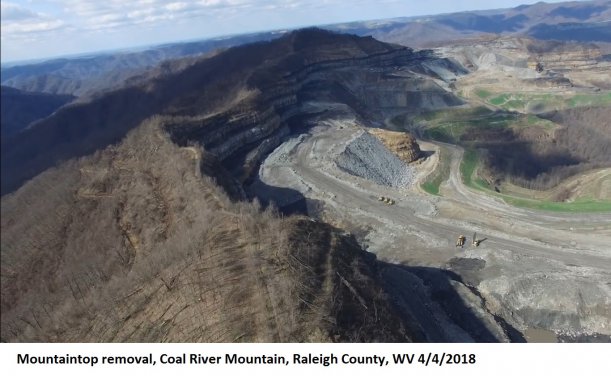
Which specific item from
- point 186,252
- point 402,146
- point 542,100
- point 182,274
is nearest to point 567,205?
point 402,146

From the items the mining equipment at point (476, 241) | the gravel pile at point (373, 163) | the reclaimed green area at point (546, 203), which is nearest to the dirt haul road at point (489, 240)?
the mining equipment at point (476, 241)

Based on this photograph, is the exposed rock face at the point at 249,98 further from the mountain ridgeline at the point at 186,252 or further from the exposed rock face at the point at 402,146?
the exposed rock face at the point at 402,146

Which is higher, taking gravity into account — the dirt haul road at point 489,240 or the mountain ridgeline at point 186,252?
the mountain ridgeline at point 186,252

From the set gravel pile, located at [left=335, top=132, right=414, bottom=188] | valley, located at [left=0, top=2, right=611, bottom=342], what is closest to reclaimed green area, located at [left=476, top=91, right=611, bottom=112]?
valley, located at [left=0, top=2, right=611, bottom=342]

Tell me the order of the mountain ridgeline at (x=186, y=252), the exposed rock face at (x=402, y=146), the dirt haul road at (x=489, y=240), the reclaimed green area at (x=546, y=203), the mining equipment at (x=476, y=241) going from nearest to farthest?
1. the mountain ridgeline at (x=186, y=252)
2. the dirt haul road at (x=489, y=240)
3. the mining equipment at (x=476, y=241)
4. the reclaimed green area at (x=546, y=203)
5. the exposed rock face at (x=402, y=146)

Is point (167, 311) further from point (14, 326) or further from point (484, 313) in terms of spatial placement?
point (484, 313)

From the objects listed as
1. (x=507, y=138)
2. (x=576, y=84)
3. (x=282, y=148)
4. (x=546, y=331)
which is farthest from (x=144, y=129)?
(x=576, y=84)

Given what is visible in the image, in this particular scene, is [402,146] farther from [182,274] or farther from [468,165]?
[182,274]
